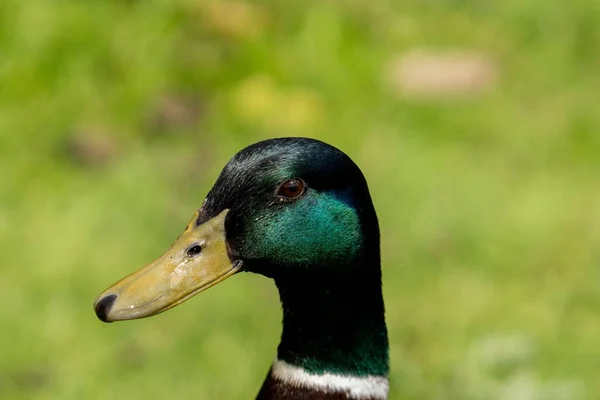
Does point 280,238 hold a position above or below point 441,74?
above

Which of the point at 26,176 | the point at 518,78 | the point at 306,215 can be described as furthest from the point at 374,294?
the point at 518,78

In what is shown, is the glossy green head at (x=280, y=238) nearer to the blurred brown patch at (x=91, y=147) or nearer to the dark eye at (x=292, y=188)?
the dark eye at (x=292, y=188)

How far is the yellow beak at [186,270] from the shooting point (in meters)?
1.55

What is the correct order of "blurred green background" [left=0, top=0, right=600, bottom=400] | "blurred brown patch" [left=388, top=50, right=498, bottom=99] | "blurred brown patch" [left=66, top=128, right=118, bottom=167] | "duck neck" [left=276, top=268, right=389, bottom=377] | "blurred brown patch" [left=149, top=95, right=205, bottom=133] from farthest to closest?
1. "blurred brown patch" [left=388, top=50, right=498, bottom=99]
2. "blurred brown patch" [left=149, top=95, right=205, bottom=133]
3. "blurred brown patch" [left=66, top=128, right=118, bottom=167]
4. "blurred green background" [left=0, top=0, right=600, bottom=400]
5. "duck neck" [left=276, top=268, right=389, bottom=377]

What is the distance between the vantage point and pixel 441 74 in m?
3.81

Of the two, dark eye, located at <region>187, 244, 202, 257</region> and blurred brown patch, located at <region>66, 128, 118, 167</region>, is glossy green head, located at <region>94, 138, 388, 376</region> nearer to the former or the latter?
dark eye, located at <region>187, 244, 202, 257</region>

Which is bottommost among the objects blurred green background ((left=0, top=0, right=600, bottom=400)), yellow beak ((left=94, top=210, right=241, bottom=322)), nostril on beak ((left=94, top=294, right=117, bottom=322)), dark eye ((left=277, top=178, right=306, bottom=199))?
blurred green background ((left=0, top=0, right=600, bottom=400))

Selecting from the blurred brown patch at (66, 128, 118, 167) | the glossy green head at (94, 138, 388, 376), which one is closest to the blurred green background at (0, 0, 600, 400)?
the blurred brown patch at (66, 128, 118, 167)

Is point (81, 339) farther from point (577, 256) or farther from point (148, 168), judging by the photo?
point (577, 256)

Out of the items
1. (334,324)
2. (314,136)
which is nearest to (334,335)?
(334,324)

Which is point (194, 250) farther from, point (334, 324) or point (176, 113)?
point (176, 113)

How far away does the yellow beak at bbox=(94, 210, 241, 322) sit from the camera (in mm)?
1551

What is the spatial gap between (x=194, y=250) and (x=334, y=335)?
26 centimetres

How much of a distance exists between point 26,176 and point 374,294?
6.24ft
